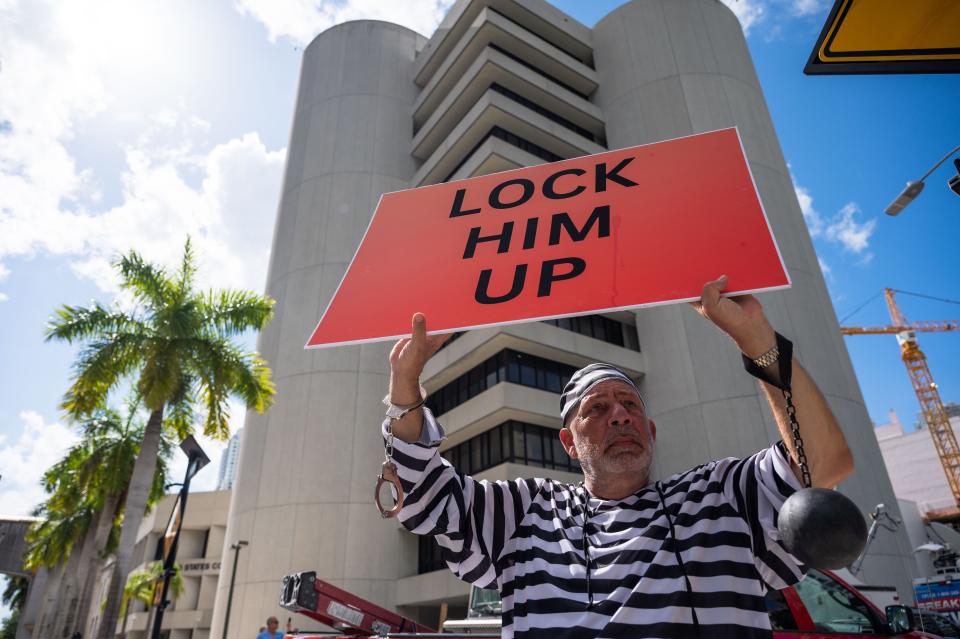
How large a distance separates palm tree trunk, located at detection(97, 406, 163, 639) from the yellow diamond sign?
13.9 metres

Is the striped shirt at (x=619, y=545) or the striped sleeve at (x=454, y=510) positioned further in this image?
the striped sleeve at (x=454, y=510)

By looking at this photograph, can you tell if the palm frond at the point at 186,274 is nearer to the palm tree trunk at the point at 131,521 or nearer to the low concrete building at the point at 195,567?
the palm tree trunk at the point at 131,521

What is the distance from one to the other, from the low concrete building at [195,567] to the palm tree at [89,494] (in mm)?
19803

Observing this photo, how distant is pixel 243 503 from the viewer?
29719mm

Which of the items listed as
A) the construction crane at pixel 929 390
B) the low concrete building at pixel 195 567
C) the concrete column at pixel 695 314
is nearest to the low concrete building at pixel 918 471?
the construction crane at pixel 929 390

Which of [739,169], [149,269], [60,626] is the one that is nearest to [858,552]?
[739,169]

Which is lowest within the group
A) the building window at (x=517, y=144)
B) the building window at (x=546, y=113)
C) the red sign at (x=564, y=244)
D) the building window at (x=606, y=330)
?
the red sign at (x=564, y=244)

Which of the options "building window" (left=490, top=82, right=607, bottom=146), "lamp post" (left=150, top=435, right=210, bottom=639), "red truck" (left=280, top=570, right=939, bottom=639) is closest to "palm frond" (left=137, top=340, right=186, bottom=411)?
"lamp post" (left=150, top=435, right=210, bottom=639)

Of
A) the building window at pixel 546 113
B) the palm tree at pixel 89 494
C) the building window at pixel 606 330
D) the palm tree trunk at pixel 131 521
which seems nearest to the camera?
the palm tree trunk at pixel 131 521

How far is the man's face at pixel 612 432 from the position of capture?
2.13 metres

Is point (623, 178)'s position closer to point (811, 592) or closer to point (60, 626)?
point (811, 592)

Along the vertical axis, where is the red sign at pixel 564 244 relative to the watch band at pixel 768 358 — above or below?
above

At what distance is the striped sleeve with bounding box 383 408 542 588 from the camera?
81.7 inches

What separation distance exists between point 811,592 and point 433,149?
35364 mm
